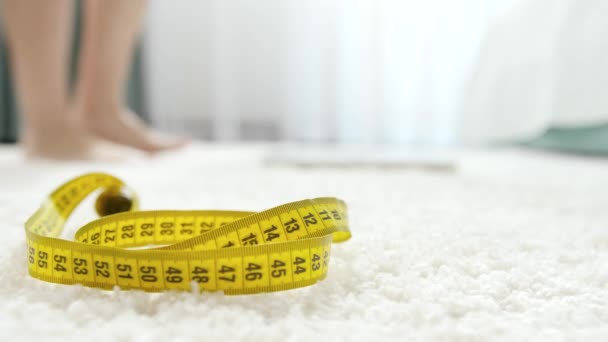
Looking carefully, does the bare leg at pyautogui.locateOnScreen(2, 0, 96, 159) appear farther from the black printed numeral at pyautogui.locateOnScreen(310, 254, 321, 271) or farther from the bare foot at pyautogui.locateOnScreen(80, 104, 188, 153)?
the black printed numeral at pyautogui.locateOnScreen(310, 254, 321, 271)

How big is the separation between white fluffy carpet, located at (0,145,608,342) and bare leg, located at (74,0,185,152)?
720 mm

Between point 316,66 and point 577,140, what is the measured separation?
1.72 meters

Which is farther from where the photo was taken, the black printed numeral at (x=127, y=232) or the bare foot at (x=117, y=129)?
the bare foot at (x=117, y=129)

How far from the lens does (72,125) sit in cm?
156

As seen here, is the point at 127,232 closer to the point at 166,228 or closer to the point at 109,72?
the point at 166,228

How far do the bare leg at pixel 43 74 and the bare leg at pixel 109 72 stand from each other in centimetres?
13

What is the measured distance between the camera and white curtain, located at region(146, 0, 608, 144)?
325 cm

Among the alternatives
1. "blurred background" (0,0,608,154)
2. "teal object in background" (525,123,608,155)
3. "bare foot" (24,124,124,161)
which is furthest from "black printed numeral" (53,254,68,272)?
"blurred background" (0,0,608,154)

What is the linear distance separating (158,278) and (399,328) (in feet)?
0.61

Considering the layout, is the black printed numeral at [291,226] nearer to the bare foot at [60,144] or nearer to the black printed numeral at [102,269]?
the black printed numeral at [102,269]

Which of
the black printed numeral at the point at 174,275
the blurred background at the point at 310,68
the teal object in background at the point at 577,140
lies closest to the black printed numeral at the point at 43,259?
the black printed numeral at the point at 174,275

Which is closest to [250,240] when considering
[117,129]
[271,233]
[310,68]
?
[271,233]

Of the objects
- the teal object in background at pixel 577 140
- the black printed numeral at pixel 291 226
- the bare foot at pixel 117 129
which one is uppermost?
the black printed numeral at pixel 291 226

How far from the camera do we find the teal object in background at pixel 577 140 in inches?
70.8
